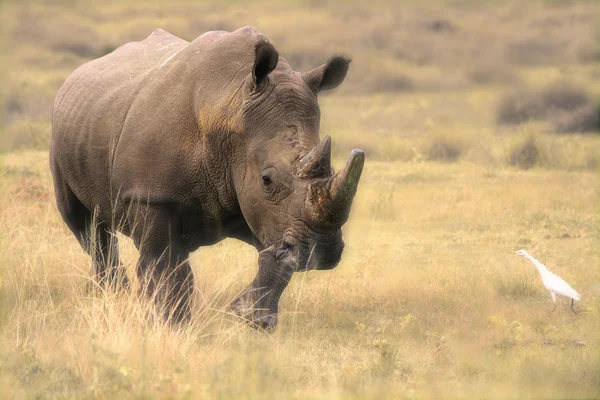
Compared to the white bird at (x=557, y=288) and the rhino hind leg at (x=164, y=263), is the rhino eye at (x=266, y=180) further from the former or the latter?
the white bird at (x=557, y=288)

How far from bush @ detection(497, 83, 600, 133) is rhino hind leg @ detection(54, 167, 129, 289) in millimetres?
13213

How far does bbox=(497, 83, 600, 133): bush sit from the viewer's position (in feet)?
67.2

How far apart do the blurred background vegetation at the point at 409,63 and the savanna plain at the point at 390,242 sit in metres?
0.06

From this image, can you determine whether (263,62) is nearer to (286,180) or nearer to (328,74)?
(328,74)

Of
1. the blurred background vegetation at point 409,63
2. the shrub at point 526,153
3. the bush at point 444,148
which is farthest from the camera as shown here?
the blurred background vegetation at point 409,63

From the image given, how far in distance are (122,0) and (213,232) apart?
20.3 metres

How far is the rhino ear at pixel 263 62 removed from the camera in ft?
21.2

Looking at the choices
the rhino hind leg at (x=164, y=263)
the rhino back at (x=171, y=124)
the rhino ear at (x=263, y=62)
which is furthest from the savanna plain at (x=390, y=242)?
the rhino ear at (x=263, y=62)

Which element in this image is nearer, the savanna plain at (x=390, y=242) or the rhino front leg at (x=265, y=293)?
the savanna plain at (x=390, y=242)

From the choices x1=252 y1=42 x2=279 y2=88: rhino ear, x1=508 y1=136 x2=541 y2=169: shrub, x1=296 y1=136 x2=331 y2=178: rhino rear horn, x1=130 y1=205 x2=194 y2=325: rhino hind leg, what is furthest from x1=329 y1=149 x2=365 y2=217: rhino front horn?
x1=508 y1=136 x2=541 y2=169: shrub

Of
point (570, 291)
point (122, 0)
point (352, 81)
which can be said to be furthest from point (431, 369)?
point (122, 0)

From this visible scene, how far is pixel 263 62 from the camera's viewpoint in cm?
654

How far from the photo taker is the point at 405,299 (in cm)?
837

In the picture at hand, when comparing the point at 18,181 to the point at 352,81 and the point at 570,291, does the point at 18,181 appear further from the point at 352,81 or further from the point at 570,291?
the point at 352,81
